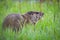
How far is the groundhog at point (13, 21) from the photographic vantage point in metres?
1.47

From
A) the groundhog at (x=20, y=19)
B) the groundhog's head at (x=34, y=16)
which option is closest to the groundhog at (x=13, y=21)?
the groundhog at (x=20, y=19)

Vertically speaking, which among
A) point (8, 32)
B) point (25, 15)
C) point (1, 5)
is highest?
point (1, 5)

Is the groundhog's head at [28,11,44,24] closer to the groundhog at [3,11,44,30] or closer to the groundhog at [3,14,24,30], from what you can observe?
the groundhog at [3,11,44,30]

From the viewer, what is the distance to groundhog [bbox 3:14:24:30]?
1.47 metres

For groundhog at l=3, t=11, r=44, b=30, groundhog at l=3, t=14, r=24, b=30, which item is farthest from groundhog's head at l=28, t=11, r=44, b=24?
groundhog at l=3, t=14, r=24, b=30

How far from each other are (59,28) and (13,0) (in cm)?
59

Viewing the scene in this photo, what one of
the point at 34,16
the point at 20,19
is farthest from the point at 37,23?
the point at 20,19

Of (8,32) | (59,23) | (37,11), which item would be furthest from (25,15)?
(59,23)

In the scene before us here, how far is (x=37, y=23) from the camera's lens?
57.3 inches

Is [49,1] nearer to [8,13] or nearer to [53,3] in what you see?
[53,3]

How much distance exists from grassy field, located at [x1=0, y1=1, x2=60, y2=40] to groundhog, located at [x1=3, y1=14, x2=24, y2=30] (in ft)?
0.15

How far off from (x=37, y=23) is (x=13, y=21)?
0.87ft

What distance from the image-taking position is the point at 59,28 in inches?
56.4

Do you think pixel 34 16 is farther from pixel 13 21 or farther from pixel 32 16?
pixel 13 21
